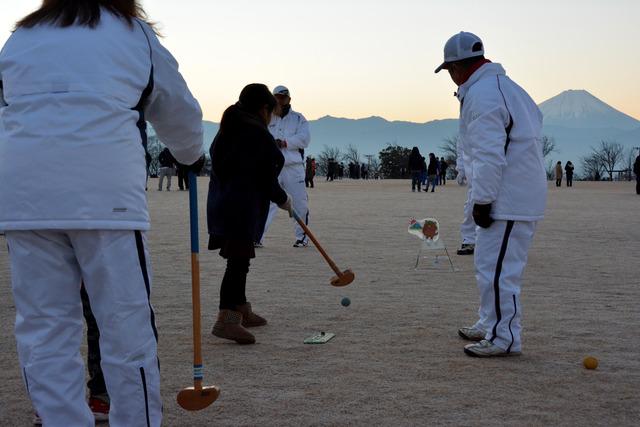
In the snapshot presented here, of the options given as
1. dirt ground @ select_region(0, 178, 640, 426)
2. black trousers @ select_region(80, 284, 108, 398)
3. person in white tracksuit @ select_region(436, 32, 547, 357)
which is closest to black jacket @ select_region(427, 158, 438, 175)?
dirt ground @ select_region(0, 178, 640, 426)

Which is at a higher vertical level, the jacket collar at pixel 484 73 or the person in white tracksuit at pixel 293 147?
the jacket collar at pixel 484 73

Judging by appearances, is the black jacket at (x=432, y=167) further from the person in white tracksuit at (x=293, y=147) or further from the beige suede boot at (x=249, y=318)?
the beige suede boot at (x=249, y=318)

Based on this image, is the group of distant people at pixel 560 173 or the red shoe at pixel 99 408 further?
the group of distant people at pixel 560 173

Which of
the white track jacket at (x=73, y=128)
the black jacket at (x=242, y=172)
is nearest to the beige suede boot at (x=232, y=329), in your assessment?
the black jacket at (x=242, y=172)

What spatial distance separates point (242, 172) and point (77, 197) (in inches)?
107

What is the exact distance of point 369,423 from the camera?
4078mm

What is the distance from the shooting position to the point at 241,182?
18.7 feet

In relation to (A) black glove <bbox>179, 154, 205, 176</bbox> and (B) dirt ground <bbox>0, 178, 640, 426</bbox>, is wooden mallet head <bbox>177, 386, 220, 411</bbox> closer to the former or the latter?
(B) dirt ground <bbox>0, 178, 640, 426</bbox>

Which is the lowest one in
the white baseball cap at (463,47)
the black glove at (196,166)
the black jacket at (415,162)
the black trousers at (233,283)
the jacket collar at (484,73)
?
the black trousers at (233,283)

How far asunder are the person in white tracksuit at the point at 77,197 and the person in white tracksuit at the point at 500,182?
2.47 metres

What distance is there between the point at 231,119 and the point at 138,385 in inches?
112

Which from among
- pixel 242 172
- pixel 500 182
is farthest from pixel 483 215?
pixel 242 172

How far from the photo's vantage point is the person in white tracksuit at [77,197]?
3002 mm

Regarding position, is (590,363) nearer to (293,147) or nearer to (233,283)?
(233,283)
